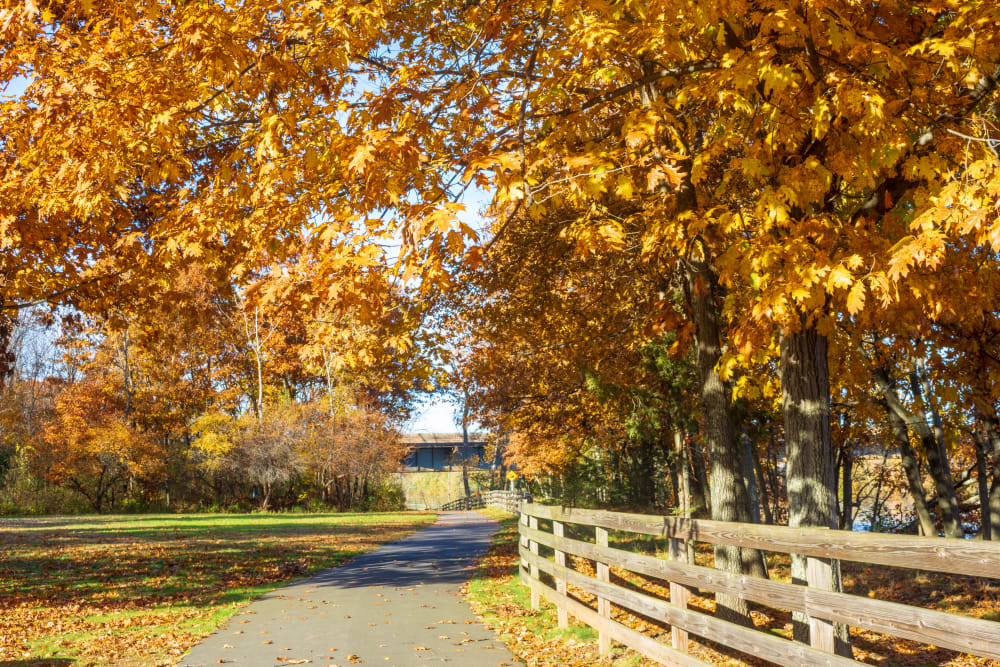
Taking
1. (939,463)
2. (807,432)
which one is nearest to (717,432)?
(807,432)

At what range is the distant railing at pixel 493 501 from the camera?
38.9 metres

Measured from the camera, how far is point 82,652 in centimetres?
829

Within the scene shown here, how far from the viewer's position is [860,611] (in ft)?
14.2

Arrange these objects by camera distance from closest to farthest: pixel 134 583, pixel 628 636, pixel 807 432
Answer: pixel 628 636
pixel 807 432
pixel 134 583

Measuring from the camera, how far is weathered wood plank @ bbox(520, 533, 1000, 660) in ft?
11.7

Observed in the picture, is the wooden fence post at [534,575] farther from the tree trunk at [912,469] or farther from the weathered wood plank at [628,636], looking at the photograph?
the tree trunk at [912,469]

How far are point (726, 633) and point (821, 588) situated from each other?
1.02 m

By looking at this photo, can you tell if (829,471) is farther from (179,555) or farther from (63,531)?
(63,531)

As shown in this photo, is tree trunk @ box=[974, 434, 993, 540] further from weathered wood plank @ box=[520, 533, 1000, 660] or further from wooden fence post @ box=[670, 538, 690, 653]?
weathered wood plank @ box=[520, 533, 1000, 660]

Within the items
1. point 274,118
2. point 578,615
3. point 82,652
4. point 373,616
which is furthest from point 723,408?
point 82,652

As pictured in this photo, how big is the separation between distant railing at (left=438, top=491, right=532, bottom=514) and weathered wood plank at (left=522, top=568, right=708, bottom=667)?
25.2 m

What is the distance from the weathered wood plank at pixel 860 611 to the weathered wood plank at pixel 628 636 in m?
0.55

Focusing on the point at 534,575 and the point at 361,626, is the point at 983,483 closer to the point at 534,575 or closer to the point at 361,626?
the point at 534,575

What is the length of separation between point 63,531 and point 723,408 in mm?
24489
